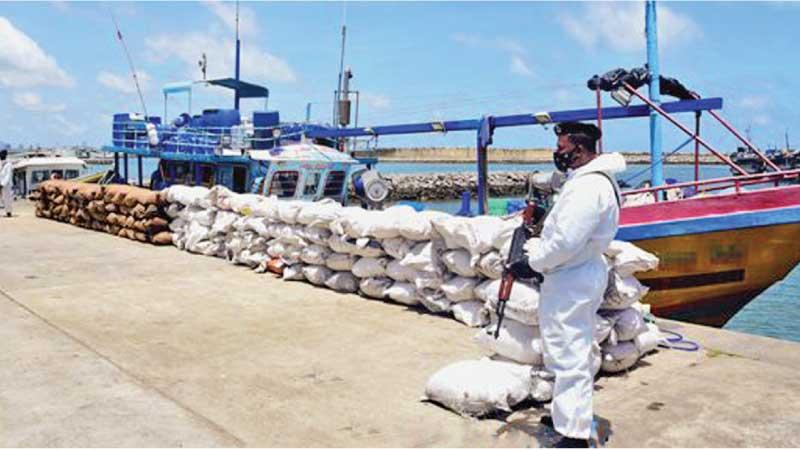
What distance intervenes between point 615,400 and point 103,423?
308 centimetres

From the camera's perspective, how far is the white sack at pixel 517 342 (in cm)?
444

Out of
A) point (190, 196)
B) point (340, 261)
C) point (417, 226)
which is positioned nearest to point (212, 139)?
point (190, 196)

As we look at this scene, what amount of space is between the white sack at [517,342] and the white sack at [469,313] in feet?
4.91

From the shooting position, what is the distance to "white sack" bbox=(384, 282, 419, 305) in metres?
6.85

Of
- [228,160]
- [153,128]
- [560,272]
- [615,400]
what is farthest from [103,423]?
[153,128]

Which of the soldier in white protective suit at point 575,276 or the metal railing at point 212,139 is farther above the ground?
the metal railing at point 212,139

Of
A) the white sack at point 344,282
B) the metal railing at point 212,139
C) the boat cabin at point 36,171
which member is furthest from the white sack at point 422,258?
the boat cabin at point 36,171

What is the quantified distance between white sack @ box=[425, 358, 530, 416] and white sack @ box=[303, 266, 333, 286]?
11.9 feet

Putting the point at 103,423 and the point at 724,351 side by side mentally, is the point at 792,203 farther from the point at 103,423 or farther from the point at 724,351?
the point at 103,423

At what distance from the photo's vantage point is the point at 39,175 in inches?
963

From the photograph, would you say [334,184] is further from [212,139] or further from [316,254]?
[316,254]

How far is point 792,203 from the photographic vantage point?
326 inches

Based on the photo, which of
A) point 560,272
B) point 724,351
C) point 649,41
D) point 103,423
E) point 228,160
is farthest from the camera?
point 228,160

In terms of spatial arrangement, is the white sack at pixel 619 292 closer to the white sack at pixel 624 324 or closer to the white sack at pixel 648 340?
the white sack at pixel 624 324
